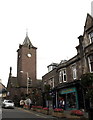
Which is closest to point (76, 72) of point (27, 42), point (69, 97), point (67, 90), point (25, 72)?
point (67, 90)

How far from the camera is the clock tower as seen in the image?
1935 inches

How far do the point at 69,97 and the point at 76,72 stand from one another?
13.6ft

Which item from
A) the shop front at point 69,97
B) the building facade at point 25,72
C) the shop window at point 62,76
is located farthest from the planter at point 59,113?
the building facade at point 25,72

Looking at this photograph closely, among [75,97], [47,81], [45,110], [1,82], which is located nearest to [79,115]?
[45,110]

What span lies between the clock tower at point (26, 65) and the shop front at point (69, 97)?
2284cm

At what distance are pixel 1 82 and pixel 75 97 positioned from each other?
1952 inches

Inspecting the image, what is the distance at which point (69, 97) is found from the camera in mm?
25609

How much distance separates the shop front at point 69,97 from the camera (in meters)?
23.5

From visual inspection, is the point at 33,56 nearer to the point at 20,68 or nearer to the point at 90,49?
the point at 20,68

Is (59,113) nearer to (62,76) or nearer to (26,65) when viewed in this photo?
(62,76)

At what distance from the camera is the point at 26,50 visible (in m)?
51.5

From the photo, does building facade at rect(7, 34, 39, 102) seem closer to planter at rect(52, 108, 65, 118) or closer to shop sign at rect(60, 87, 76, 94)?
shop sign at rect(60, 87, 76, 94)

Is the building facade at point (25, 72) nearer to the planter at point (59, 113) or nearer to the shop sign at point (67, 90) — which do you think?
the shop sign at point (67, 90)

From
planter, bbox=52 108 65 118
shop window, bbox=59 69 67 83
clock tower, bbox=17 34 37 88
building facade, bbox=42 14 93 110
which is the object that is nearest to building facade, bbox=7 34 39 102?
clock tower, bbox=17 34 37 88
